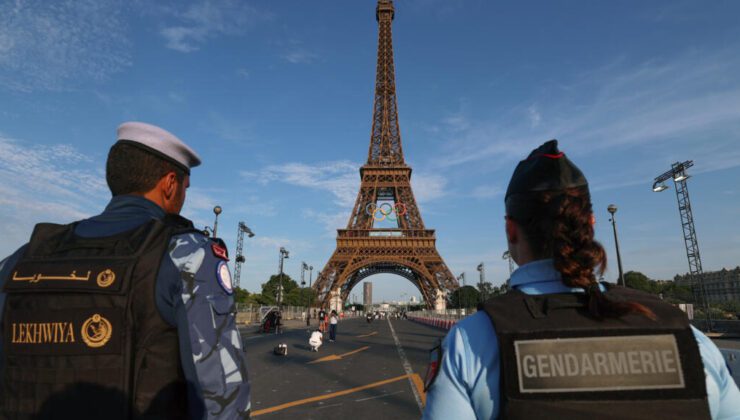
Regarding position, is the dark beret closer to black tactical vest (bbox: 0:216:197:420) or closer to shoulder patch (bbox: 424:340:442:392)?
shoulder patch (bbox: 424:340:442:392)

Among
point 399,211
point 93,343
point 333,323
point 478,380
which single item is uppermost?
point 399,211

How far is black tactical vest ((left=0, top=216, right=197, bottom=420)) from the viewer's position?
1.59 metres

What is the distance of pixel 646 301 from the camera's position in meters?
1.43

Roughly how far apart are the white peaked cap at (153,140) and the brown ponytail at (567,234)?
1.51 meters

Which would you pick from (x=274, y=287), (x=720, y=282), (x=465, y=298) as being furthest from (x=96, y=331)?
(x=720, y=282)

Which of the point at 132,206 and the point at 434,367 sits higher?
the point at 132,206

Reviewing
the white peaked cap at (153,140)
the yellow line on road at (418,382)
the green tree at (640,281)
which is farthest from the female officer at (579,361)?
the green tree at (640,281)

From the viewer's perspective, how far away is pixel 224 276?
172 cm

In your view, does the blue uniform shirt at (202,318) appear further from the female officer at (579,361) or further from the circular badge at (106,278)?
the female officer at (579,361)

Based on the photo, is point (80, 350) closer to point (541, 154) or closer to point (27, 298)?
point (27, 298)

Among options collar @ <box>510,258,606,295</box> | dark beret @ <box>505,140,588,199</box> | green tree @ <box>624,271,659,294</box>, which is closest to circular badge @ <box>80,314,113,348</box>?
collar @ <box>510,258,606,295</box>

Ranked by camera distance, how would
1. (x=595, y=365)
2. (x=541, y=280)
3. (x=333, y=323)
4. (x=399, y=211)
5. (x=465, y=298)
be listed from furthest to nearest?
1. (x=465, y=298)
2. (x=399, y=211)
3. (x=333, y=323)
4. (x=541, y=280)
5. (x=595, y=365)

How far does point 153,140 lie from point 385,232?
5081 centimetres

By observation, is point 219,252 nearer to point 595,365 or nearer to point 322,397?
point 595,365
